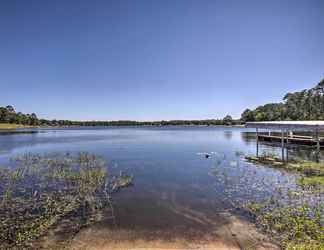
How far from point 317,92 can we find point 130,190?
74.7 metres

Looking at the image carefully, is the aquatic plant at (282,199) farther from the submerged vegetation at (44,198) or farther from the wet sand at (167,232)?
the submerged vegetation at (44,198)

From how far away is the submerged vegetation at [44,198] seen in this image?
20.5ft

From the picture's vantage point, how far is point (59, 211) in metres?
7.57

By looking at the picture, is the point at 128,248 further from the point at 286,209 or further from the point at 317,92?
the point at 317,92

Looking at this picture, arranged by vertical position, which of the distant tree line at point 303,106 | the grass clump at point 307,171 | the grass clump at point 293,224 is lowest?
the grass clump at point 307,171

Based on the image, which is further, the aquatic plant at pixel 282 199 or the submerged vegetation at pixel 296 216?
the aquatic plant at pixel 282 199

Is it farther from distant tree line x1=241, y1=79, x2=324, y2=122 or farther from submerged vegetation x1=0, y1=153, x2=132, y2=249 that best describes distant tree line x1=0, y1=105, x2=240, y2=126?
submerged vegetation x1=0, y1=153, x2=132, y2=249

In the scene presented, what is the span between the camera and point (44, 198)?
898 centimetres

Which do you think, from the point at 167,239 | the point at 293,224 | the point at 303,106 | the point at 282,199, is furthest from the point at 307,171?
the point at 303,106

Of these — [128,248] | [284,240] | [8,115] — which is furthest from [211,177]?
[8,115]

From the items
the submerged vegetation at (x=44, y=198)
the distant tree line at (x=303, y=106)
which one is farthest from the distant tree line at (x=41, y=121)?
the submerged vegetation at (x=44, y=198)

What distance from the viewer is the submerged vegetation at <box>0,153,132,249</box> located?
6.25 metres

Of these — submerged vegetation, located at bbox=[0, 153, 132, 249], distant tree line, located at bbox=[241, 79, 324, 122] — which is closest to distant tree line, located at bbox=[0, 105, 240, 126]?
distant tree line, located at bbox=[241, 79, 324, 122]

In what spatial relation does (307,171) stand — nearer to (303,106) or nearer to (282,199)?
(282,199)
